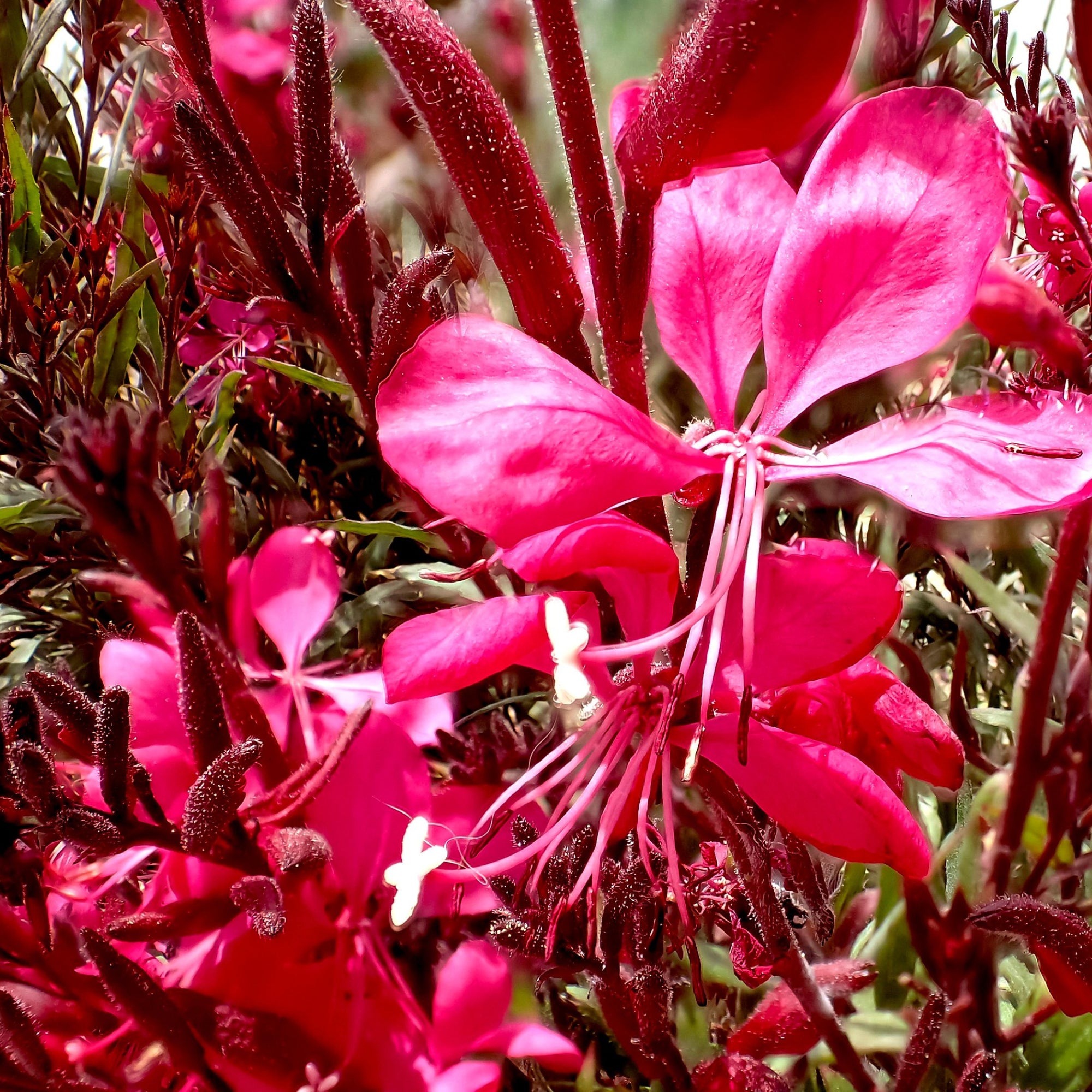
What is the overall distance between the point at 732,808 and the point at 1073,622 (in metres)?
0.41

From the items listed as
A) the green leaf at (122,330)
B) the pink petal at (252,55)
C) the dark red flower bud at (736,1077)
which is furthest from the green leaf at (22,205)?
the dark red flower bud at (736,1077)

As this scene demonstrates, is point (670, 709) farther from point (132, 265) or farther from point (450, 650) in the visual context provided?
point (132, 265)

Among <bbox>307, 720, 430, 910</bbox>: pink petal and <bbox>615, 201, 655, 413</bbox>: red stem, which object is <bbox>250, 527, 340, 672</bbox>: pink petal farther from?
<bbox>615, 201, 655, 413</bbox>: red stem

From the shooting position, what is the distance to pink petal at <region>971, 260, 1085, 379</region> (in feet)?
1.01

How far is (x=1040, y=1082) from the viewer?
448mm

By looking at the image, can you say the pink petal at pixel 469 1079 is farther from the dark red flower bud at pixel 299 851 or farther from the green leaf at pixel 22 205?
the green leaf at pixel 22 205

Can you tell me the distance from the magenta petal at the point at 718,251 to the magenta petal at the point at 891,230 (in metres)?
0.03

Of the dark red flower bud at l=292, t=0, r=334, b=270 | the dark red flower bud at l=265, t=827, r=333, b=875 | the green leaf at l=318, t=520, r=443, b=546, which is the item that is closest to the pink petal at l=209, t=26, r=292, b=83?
the dark red flower bud at l=292, t=0, r=334, b=270

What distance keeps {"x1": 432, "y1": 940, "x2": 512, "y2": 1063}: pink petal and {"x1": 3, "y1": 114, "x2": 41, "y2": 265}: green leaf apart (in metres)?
0.46

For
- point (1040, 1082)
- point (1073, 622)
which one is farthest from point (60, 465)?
point (1073, 622)

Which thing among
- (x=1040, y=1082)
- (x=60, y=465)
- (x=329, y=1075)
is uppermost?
(x=60, y=465)

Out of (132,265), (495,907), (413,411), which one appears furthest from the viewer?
(132,265)

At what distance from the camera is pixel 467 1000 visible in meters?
0.36

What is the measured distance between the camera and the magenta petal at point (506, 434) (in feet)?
0.79
